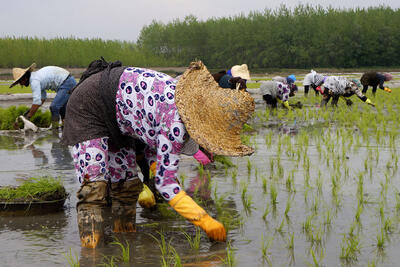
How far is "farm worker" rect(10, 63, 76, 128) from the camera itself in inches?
309

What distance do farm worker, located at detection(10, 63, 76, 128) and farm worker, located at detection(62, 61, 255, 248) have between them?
16.0 ft

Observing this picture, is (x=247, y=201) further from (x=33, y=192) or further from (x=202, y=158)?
(x=33, y=192)

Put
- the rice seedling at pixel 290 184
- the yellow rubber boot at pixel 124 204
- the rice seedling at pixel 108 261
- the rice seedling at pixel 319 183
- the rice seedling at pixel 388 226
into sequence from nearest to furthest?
the rice seedling at pixel 108 261, the rice seedling at pixel 388 226, the yellow rubber boot at pixel 124 204, the rice seedling at pixel 319 183, the rice seedling at pixel 290 184

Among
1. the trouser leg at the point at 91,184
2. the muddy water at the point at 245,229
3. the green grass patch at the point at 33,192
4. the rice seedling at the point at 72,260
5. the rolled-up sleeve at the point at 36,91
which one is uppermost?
the rolled-up sleeve at the point at 36,91

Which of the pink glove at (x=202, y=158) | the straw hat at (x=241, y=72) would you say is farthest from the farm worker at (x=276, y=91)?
the pink glove at (x=202, y=158)

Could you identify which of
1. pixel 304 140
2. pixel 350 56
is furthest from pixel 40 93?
pixel 350 56

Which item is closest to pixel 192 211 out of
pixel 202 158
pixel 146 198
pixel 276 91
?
pixel 146 198

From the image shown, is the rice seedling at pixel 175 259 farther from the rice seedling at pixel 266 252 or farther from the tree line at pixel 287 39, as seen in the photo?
the tree line at pixel 287 39

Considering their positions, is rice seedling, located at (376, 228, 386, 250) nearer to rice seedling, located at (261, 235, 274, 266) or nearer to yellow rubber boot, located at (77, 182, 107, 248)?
rice seedling, located at (261, 235, 274, 266)

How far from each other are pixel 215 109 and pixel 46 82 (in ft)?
18.1

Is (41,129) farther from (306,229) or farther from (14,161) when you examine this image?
(306,229)

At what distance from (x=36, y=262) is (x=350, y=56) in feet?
125

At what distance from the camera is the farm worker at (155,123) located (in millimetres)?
3016

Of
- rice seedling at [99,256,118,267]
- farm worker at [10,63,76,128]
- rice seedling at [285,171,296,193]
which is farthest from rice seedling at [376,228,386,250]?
farm worker at [10,63,76,128]
